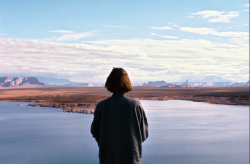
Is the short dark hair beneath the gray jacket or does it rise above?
above

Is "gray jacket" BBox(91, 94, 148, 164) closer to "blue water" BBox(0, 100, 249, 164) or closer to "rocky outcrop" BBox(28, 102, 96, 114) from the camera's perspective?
"blue water" BBox(0, 100, 249, 164)

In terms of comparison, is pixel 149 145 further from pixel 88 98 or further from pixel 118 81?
pixel 88 98

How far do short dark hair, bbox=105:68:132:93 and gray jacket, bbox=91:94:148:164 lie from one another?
0.22ft

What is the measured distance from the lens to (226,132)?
53.5ft

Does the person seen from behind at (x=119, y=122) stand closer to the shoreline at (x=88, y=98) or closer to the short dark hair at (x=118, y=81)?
the short dark hair at (x=118, y=81)

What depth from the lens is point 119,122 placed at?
2631mm

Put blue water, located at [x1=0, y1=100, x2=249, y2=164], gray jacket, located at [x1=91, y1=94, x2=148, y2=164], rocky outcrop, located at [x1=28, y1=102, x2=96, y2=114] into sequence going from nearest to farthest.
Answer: gray jacket, located at [x1=91, y1=94, x2=148, y2=164] → blue water, located at [x1=0, y1=100, x2=249, y2=164] → rocky outcrop, located at [x1=28, y1=102, x2=96, y2=114]

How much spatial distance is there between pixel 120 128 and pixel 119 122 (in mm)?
61

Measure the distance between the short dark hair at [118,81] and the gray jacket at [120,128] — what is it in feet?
0.22

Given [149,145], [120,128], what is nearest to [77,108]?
[149,145]

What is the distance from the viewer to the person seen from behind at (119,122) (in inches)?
103

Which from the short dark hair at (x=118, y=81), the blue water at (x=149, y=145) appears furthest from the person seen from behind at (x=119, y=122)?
the blue water at (x=149, y=145)

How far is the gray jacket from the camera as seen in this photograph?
8.57 feet

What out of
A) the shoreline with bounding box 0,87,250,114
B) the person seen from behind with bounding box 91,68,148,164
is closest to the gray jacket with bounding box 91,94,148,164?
the person seen from behind with bounding box 91,68,148,164
